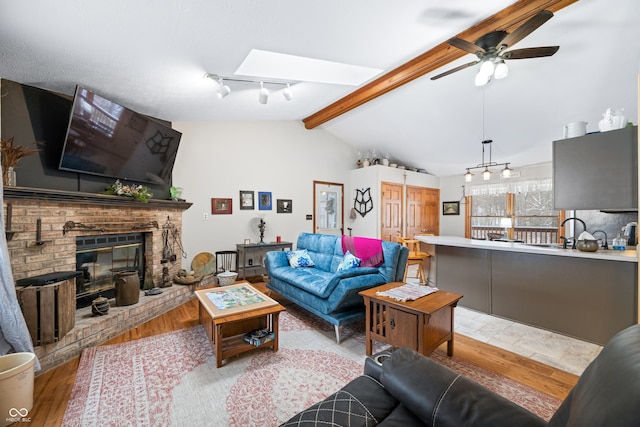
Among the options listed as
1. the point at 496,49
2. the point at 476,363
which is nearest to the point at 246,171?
the point at 496,49

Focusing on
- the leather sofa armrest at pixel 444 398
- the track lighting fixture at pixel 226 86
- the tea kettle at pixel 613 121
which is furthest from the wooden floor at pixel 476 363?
the track lighting fixture at pixel 226 86

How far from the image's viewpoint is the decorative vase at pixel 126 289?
2971 mm

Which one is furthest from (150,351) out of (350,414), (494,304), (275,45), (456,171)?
(456,171)

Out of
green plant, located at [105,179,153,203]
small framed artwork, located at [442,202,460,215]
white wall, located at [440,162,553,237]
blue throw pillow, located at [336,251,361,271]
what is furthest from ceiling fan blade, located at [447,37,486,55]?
small framed artwork, located at [442,202,460,215]

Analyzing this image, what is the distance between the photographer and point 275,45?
2.49 metres

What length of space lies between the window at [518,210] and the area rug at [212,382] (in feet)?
14.1

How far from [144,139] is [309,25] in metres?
2.58

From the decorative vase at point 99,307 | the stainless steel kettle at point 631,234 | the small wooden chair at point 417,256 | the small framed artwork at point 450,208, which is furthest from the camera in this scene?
the small framed artwork at point 450,208

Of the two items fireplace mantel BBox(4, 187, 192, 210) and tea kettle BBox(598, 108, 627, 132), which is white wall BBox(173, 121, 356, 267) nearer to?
fireplace mantel BBox(4, 187, 192, 210)

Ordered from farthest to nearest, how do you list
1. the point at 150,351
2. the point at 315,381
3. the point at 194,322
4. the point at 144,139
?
1. the point at 144,139
2. the point at 194,322
3. the point at 150,351
4. the point at 315,381

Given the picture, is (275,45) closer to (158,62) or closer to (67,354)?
(158,62)

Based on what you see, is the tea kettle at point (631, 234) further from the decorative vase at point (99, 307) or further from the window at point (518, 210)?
the decorative vase at point (99, 307)

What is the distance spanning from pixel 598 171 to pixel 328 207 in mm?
4542

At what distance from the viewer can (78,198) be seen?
109 inches
